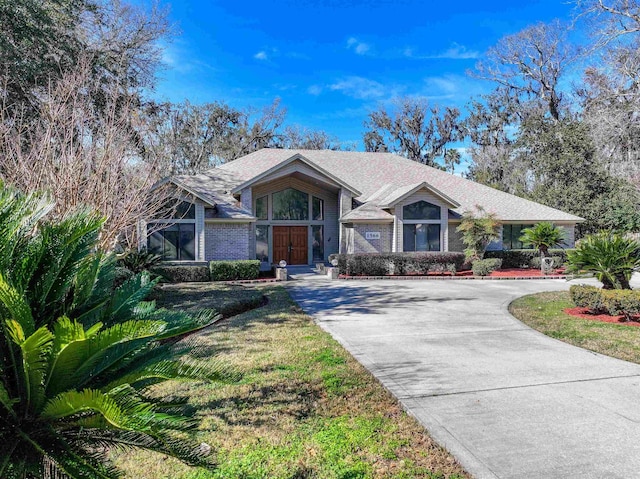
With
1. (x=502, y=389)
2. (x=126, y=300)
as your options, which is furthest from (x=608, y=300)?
(x=126, y=300)

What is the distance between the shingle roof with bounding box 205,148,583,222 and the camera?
75.1 ft

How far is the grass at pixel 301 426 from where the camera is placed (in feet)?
11.0

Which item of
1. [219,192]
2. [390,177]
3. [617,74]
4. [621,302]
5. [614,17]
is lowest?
[621,302]

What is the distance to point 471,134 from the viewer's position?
46.1 meters

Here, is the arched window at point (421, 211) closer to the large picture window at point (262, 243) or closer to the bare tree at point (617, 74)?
the large picture window at point (262, 243)

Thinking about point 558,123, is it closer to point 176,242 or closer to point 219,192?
point 219,192

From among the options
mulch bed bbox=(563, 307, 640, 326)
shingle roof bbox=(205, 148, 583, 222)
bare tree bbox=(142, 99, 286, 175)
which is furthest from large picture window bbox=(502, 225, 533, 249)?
bare tree bbox=(142, 99, 286, 175)

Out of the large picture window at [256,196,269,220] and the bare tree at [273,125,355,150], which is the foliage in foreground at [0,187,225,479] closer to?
the large picture window at [256,196,269,220]

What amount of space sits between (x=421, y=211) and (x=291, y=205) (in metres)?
7.14

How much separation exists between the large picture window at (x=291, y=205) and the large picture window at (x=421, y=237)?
18.8 feet

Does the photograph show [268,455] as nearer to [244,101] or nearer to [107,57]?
[107,57]

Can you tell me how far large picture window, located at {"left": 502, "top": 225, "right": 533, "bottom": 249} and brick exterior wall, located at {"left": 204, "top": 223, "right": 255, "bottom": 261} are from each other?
14.3 metres

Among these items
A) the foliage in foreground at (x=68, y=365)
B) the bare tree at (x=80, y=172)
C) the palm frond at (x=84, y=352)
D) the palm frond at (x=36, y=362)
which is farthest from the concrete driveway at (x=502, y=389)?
the bare tree at (x=80, y=172)

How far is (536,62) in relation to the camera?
3525 cm
